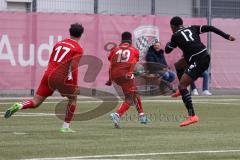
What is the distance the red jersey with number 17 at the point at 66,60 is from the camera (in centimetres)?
1480

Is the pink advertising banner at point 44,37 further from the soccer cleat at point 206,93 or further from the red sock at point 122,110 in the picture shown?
the red sock at point 122,110

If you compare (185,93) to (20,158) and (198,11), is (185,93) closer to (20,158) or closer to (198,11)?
(20,158)

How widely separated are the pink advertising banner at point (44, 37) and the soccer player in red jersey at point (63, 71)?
13.4 meters

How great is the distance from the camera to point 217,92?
32812 millimetres

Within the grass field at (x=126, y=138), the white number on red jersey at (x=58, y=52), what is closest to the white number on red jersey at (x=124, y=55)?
the grass field at (x=126, y=138)

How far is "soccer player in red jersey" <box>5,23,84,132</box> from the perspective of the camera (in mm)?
14797

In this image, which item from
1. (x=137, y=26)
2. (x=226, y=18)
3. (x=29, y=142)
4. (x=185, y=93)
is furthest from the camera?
(x=226, y=18)

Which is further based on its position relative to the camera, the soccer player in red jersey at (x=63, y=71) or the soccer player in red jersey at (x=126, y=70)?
the soccer player in red jersey at (x=126, y=70)

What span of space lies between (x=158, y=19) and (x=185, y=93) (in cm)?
1480

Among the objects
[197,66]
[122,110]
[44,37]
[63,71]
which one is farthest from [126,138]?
[44,37]

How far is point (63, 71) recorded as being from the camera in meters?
14.9

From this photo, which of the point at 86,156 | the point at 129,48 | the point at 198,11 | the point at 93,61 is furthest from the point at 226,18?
the point at 86,156

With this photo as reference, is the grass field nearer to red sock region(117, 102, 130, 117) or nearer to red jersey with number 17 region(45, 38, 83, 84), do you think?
red sock region(117, 102, 130, 117)

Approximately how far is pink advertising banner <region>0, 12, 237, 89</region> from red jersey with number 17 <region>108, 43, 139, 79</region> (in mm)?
10939
